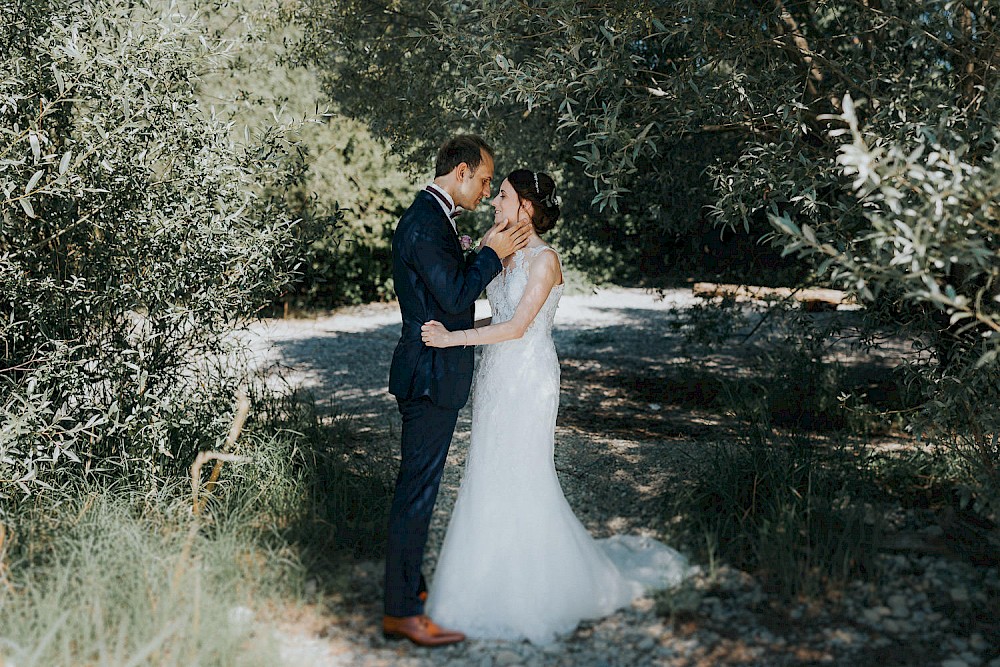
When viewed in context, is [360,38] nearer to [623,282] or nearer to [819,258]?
[819,258]

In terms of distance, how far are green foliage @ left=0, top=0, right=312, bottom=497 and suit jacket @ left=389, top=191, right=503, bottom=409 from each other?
174 centimetres

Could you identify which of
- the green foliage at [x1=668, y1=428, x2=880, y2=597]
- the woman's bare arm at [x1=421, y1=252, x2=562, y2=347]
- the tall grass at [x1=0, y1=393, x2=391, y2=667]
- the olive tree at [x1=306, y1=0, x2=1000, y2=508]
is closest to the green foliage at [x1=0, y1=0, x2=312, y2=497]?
the tall grass at [x1=0, y1=393, x2=391, y2=667]

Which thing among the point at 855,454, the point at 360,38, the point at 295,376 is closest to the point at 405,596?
the point at 855,454

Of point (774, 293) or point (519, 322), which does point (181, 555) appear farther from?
point (774, 293)

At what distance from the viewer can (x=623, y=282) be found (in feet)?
64.5

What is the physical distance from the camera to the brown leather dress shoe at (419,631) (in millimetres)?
4055

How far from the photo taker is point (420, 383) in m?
4.09

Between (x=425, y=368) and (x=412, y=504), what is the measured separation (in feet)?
1.98

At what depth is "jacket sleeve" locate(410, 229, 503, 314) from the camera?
13.1 feet

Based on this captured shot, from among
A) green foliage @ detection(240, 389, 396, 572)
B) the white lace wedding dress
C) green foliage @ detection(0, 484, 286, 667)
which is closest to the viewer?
green foliage @ detection(0, 484, 286, 667)

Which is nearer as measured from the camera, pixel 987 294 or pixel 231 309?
pixel 987 294

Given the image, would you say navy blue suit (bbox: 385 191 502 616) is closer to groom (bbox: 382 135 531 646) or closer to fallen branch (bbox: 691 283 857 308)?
groom (bbox: 382 135 531 646)

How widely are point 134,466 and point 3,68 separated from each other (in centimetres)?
226

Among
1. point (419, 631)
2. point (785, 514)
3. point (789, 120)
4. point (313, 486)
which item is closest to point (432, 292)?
point (419, 631)
